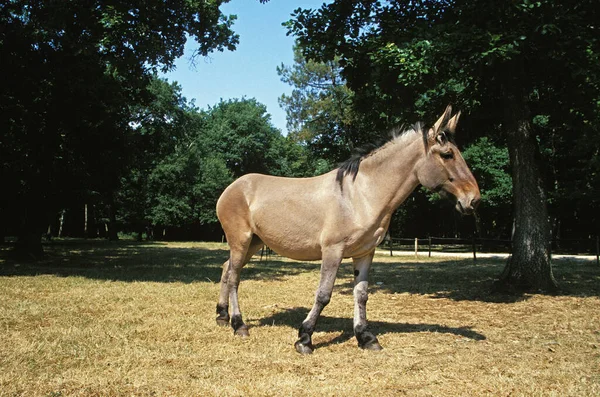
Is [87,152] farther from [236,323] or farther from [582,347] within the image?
[582,347]

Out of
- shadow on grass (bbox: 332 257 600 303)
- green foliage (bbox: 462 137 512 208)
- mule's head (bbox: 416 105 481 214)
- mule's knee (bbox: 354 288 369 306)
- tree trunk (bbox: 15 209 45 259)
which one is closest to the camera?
mule's head (bbox: 416 105 481 214)

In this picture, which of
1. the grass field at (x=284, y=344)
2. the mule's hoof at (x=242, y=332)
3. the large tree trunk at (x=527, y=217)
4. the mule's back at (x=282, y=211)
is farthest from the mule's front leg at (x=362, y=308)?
the large tree trunk at (x=527, y=217)

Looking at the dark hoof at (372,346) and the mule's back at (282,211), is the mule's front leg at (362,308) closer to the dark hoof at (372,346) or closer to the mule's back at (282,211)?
the dark hoof at (372,346)

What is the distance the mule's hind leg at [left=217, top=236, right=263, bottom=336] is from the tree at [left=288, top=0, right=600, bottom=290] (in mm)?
5045

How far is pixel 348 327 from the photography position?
26.0 feet

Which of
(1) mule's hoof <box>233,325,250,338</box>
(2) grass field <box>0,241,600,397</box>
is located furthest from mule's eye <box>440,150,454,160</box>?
(1) mule's hoof <box>233,325,250,338</box>

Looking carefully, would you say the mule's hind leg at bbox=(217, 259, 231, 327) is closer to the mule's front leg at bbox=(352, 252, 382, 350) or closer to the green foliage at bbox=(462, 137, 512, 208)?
the mule's front leg at bbox=(352, 252, 382, 350)

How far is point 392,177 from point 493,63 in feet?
18.1

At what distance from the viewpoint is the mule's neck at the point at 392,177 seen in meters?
6.55

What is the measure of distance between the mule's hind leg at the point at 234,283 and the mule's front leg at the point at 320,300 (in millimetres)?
1178

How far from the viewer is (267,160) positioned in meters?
57.9

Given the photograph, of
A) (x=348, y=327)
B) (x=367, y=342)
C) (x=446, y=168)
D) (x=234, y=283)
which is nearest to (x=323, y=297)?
(x=367, y=342)

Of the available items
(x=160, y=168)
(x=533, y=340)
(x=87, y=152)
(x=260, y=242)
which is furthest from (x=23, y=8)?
(x=160, y=168)

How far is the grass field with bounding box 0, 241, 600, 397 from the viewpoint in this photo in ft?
15.9
